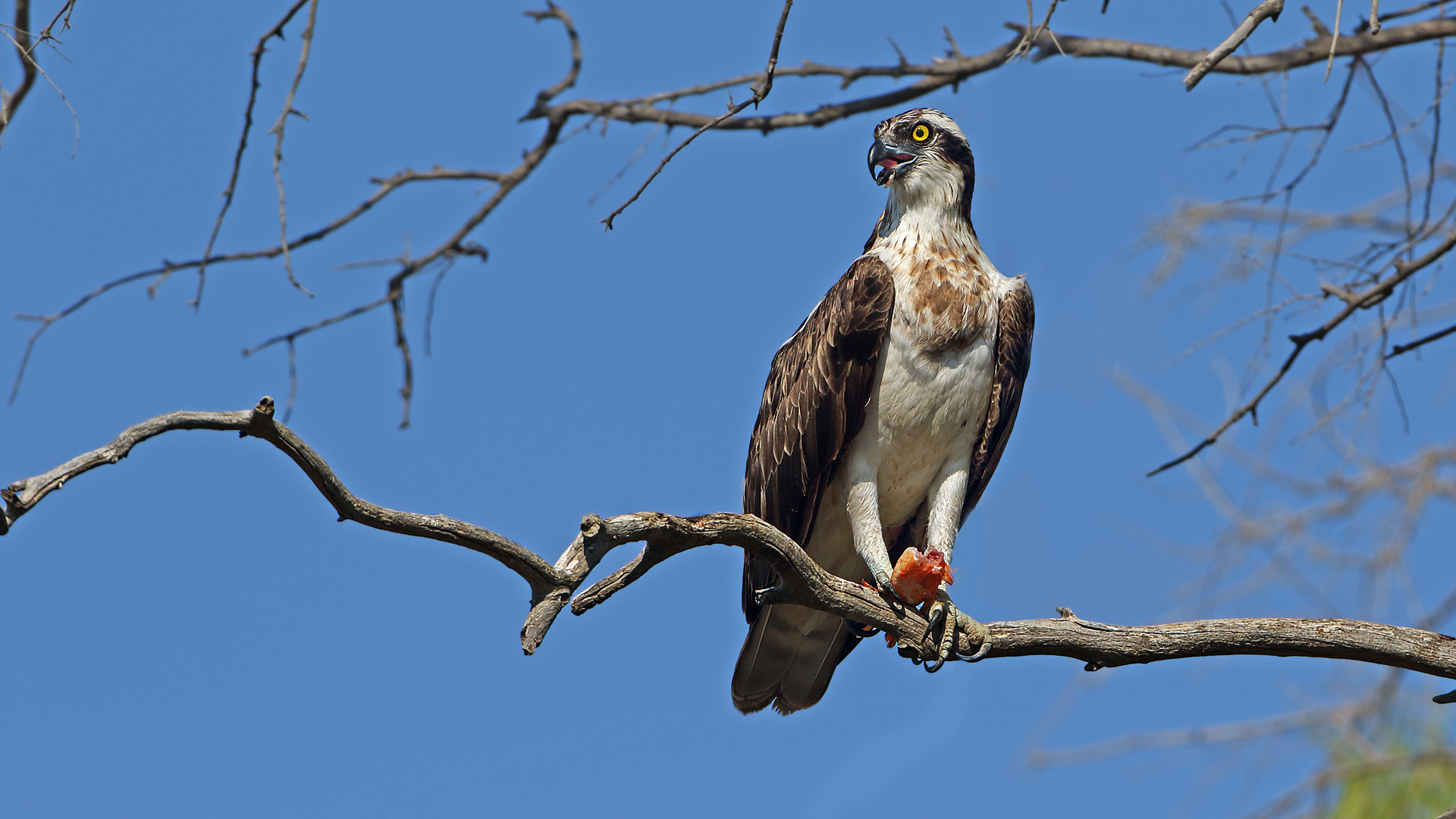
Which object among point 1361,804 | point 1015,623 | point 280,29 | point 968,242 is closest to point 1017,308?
point 968,242

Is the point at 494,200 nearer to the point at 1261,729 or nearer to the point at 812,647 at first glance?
the point at 812,647

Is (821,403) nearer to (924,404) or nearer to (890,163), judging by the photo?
(924,404)

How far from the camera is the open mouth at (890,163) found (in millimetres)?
5688

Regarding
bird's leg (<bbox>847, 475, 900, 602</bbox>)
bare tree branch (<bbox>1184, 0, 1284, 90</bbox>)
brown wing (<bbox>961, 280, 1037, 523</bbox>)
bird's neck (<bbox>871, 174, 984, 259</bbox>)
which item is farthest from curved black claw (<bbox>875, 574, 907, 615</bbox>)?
bare tree branch (<bbox>1184, 0, 1284, 90</bbox>)

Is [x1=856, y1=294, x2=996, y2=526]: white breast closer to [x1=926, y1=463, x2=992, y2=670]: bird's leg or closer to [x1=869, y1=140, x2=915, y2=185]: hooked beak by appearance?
[x1=926, y1=463, x2=992, y2=670]: bird's leg

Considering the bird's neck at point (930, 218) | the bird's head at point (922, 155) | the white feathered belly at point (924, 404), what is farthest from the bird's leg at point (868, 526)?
the bird's head at point (922, 155)

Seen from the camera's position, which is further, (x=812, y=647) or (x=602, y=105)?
(x=602, y=105)

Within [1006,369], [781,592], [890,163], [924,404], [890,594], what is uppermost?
[890,163]

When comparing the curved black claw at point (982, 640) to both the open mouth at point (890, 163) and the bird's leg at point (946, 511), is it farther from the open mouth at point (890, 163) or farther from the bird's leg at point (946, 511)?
the open mouth at point (890, 163)

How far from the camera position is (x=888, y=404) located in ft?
17.3

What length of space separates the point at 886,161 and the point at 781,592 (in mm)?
2372

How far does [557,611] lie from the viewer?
344cm

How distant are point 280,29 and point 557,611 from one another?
2.71 metres

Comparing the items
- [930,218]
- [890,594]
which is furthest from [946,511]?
[930,218]
